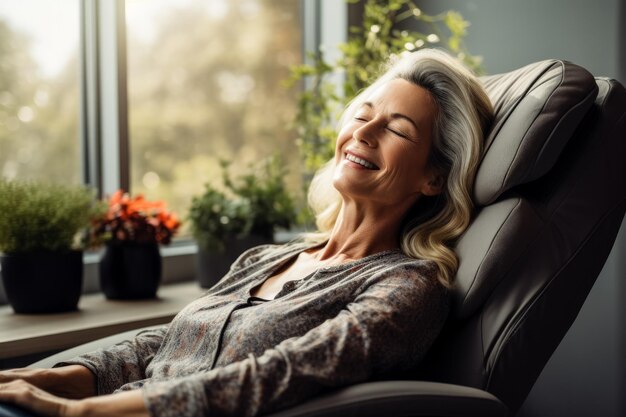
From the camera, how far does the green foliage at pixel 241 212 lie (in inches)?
92.7

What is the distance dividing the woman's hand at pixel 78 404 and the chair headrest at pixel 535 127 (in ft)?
2.58

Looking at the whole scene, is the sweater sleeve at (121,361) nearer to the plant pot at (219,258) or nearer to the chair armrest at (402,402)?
the chair armrest at (402,402)

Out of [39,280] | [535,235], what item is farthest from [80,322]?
[535,235]

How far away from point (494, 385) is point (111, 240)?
1.21m

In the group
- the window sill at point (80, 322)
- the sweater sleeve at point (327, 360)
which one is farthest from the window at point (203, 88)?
the sweater sleeve at point (327, 360)

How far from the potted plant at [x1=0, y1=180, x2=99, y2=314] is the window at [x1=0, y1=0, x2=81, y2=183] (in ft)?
1.11

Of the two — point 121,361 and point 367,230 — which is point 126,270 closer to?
point 121,361

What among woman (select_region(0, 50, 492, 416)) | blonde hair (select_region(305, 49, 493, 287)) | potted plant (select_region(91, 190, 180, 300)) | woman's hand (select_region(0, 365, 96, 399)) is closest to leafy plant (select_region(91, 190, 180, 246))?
potted plant (select_region(91, 190, 180, 300))

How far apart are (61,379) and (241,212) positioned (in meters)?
1.02

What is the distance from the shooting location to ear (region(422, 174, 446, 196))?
161 cm

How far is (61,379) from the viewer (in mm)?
1446

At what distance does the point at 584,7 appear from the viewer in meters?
2.21

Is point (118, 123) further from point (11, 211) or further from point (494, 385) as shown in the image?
point (494, 385)

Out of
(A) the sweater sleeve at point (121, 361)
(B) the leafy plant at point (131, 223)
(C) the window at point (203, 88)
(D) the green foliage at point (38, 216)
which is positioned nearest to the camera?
(A) the sweater sleeve at point (121, 361)
